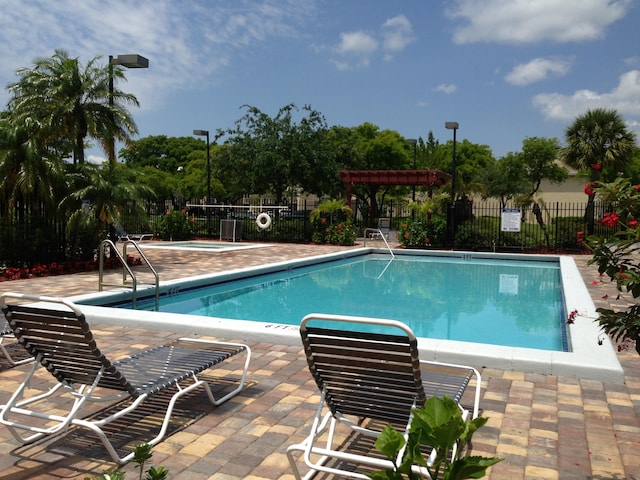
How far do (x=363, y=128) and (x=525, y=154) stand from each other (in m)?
13.2

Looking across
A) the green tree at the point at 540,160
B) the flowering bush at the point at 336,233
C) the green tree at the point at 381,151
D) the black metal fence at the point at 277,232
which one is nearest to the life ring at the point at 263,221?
the black metal fence at the point at 277,232

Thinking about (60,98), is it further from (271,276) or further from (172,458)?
(172,458)

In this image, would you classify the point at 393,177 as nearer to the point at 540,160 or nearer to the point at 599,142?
the point at 599,142

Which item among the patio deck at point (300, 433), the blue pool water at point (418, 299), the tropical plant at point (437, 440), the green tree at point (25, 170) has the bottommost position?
the blue pool water at point (418, 299)

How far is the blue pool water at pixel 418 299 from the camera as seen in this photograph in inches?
385

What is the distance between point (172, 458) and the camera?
3516 millimetres

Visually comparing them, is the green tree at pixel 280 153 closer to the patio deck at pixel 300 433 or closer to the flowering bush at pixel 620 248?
the patio deck at pixel 300 433

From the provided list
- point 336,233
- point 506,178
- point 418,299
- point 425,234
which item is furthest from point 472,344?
point 506,178

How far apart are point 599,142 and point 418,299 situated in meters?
16.2

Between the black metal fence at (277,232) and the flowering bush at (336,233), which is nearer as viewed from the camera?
the black metal fence at (277,232)

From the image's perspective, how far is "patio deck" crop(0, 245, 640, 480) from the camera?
11.1 feet

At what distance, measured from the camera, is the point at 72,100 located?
15.1 metres

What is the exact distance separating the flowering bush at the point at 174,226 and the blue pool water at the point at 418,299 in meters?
9.91

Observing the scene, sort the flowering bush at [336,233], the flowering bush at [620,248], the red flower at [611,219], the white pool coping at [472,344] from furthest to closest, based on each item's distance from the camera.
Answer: the flowering bush at [336,233] < the white pool coping at [472,344] < the red flower at [611,219] < the flowering bush at [620,248]
